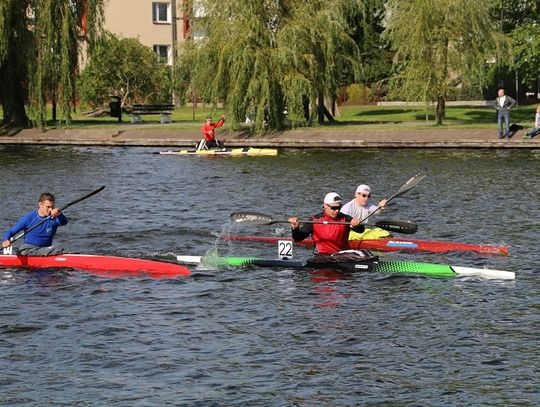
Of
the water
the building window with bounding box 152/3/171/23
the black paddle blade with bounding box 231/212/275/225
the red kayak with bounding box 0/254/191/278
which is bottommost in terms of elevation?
the water

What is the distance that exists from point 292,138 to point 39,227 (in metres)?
33.1

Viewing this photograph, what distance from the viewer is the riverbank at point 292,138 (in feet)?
170

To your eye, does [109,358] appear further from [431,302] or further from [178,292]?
[431,302]

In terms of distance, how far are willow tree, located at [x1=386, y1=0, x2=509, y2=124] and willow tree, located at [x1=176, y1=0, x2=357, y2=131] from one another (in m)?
3.42

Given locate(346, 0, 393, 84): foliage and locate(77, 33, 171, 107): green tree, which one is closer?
locate(346, 0, 393, 84): foliage

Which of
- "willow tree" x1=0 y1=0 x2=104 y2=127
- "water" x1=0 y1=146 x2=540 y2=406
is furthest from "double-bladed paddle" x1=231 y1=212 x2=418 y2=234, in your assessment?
"willow tree" x1=0 y1=0 x2=104 y2=127

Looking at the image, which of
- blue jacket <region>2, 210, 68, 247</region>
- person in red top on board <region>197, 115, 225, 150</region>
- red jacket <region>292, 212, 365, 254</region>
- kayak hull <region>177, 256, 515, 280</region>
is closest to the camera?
kayak hull <region>177, 256, 515, 280</region>

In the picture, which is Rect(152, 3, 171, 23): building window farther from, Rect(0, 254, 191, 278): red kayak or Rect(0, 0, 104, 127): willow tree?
Rect(0, 254, 191, 278): red kayak

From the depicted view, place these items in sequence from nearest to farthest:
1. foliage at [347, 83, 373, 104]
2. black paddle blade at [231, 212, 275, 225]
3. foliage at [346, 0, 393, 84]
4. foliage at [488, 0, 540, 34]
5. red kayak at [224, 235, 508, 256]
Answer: black paddle blade at [231, 212, 275, 225], red kayak at [224, 235, 508, 256], foliage at [488, 0, 540, 34], foliage at [346, 0, 393, 84], foliage at [347, 83, 373, 104]

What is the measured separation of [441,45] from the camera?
55.8 m

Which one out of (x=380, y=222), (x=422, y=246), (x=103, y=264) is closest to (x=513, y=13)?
(x=422, y=246)

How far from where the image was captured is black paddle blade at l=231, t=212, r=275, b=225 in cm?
2297

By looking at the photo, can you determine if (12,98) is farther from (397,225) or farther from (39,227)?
(397,225)

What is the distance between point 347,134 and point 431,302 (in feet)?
118
